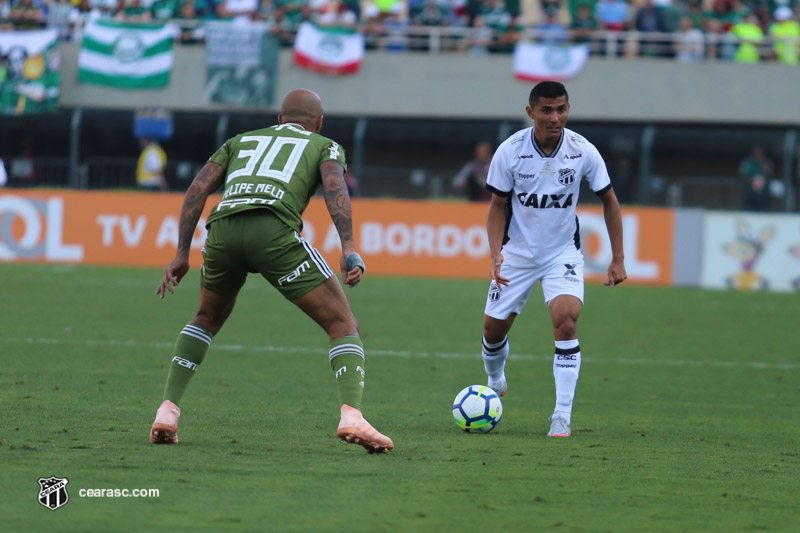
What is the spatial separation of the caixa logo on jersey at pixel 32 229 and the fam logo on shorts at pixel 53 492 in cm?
1758

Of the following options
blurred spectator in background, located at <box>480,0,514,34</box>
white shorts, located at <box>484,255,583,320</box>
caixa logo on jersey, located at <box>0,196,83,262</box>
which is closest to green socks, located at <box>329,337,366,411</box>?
white shorts, located at <box>484,255,583,320</box>

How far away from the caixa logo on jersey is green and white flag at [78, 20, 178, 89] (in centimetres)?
768

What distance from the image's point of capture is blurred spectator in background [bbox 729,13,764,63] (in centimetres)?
2972

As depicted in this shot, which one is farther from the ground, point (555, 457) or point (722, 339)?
point (555, 457)

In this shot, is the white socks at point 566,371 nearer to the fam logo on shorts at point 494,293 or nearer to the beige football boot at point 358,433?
the fam logo on shorts at point 494,293

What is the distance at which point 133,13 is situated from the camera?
29.4 metres

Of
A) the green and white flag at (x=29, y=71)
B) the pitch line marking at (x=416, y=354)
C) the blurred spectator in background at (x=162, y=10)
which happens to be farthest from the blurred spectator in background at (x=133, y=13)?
the pitch line marking at (x=416, y=354)

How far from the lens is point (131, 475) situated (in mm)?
5711

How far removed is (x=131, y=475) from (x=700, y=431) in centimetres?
404

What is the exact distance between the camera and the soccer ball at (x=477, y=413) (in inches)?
304

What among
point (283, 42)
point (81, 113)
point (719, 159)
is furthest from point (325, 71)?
point (719, 159)

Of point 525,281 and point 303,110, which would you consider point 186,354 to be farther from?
point 525,281

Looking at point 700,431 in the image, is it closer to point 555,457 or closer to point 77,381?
point 555,457

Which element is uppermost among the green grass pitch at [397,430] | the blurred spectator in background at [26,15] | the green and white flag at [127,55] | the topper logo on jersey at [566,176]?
the topper logo on jersey at [566,176]
